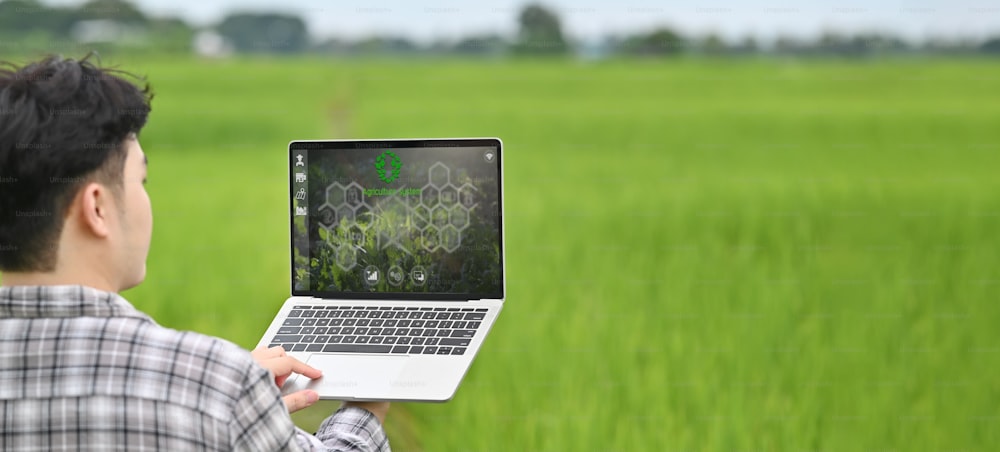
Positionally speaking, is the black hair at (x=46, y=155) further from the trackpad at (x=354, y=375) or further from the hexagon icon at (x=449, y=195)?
the hexagon icon at (x=449, y=195)

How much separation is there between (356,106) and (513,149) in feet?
5.72

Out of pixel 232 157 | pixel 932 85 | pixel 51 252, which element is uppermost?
pixel 51 252

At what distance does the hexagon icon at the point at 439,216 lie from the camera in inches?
48.8

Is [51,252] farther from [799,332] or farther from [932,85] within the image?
[932,85]

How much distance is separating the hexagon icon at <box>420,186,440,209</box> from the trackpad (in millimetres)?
211

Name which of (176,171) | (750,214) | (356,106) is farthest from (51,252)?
(356,106)

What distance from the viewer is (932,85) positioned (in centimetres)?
452

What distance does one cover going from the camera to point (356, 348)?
114cm

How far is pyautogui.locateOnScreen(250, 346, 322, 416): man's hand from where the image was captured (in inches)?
39.0

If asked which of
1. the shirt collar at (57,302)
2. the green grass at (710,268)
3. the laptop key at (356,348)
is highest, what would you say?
the shirt collar at (57,302)

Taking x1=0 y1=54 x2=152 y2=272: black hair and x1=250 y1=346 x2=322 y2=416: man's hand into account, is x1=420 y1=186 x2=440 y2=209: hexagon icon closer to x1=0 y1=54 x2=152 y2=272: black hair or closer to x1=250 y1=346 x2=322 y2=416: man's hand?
x1=250 y1=346 x2=322 y2=416: man's hand

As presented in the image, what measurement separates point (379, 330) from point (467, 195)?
19 centimetres

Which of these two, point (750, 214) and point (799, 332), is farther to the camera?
point (750, 214)

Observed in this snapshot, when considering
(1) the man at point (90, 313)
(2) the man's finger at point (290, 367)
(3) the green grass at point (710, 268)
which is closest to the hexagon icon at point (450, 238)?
(2) the man's finger at point (290, 367)
